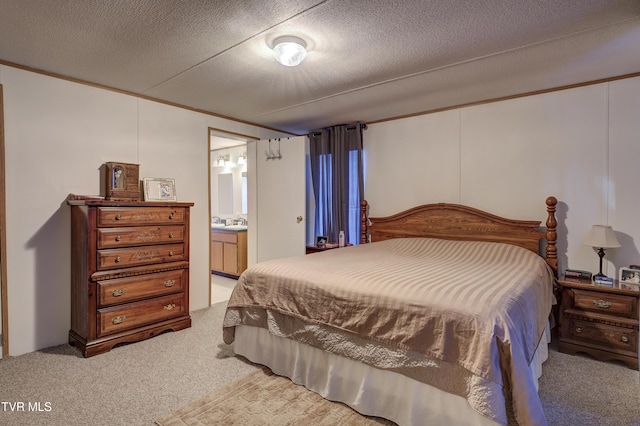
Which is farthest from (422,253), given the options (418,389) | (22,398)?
(22,398)

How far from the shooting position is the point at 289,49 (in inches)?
84.0

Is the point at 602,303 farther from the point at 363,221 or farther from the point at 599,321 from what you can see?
the point at 363,221

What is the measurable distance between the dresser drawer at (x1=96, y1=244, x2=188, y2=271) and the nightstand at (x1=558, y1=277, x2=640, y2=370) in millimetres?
3367

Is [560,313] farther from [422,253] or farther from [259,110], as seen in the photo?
[259,110]

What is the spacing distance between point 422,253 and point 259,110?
7.95ft

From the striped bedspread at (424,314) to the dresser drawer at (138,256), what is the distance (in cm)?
96

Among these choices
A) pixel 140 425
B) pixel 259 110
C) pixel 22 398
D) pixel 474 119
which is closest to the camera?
pixel 140 425

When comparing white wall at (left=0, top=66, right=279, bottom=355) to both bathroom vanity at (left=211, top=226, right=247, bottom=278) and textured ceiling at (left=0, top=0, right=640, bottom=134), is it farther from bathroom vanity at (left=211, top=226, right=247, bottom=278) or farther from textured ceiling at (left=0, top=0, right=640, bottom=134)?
bathroom vanity at (left=211, top=226, right=247, bottom=278)

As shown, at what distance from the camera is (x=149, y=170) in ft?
10.9

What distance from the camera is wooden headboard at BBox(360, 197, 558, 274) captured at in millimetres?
2909

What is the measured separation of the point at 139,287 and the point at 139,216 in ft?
2.03

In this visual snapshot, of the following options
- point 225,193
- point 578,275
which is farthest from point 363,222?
point 225,193

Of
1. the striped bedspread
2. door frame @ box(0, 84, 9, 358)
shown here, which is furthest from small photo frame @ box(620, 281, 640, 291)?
door frame @ box(0, 84, 9, 358)

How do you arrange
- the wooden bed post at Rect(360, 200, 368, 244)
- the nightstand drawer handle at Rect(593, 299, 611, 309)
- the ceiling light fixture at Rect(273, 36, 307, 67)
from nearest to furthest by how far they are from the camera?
the ceiling light fixture at Rect(273, 36, 307, 67)
the nightstand drawer handle at Rect(593, 299, 611, 309)
the wooden bed post at Rect(360, 200, 368, 244)
